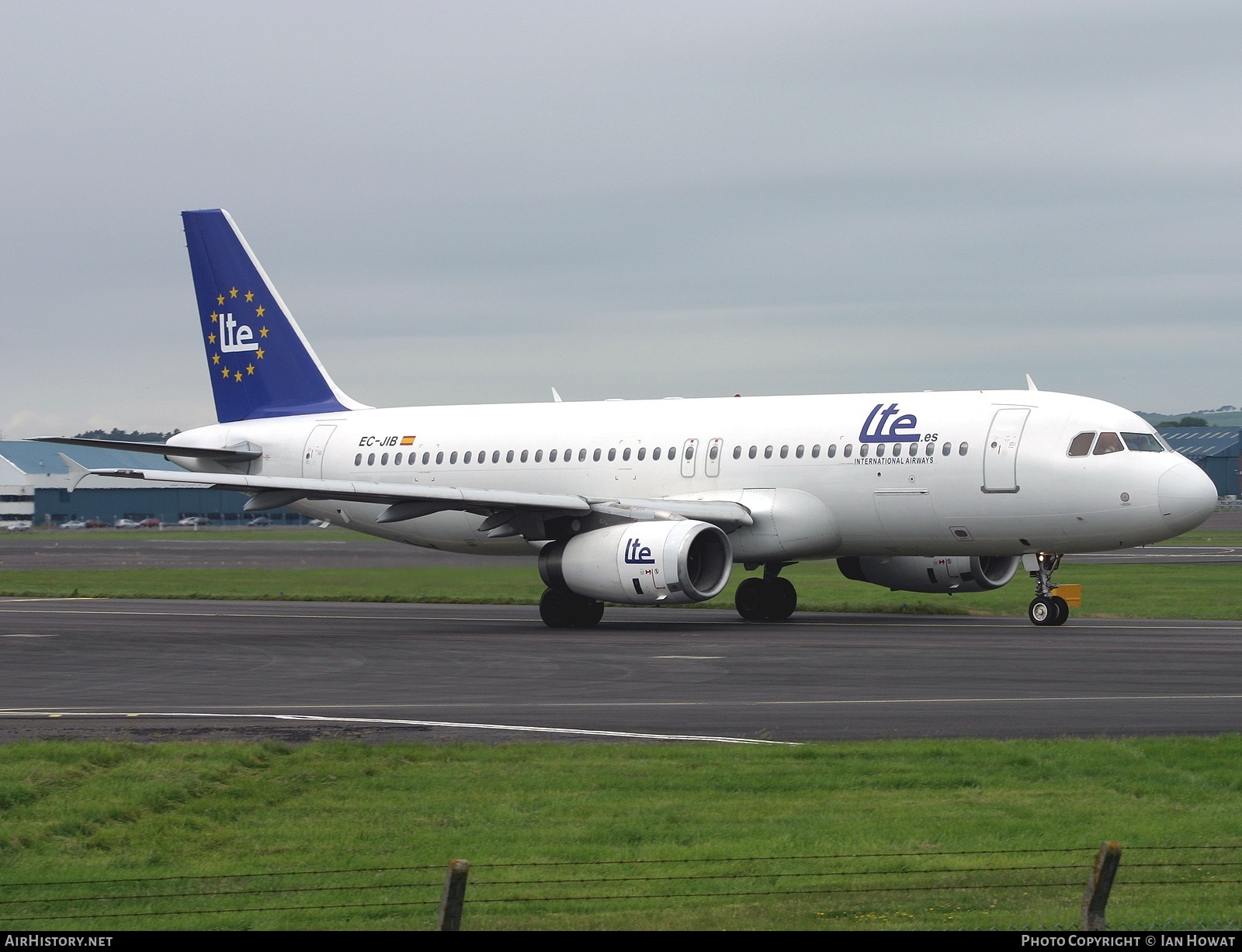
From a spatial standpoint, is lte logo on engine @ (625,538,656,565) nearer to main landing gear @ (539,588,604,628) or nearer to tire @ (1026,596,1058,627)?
main landing gear @ (539,588,604,628)

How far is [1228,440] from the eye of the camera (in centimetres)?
15375

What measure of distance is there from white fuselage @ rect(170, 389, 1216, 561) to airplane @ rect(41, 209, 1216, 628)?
1.7 inches

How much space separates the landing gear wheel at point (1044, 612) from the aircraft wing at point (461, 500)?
6071 millimetres

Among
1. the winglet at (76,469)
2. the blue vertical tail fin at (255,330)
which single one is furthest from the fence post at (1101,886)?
the blue vertical tail fin at (255,330)

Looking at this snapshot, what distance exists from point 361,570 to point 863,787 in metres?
29.2

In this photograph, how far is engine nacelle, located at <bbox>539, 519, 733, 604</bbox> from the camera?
31266 mm

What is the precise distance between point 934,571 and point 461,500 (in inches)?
426

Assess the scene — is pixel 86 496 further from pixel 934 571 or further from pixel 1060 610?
pixel 1060 610

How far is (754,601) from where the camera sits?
36094 mm

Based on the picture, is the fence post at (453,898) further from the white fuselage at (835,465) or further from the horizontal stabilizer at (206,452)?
the horizontal stabilizer at (206,452)

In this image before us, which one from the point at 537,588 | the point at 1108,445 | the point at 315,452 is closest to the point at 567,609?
the point at 537,588

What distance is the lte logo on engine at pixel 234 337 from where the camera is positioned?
144 feet

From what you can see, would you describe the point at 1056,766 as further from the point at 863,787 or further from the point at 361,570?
the point at 361,570

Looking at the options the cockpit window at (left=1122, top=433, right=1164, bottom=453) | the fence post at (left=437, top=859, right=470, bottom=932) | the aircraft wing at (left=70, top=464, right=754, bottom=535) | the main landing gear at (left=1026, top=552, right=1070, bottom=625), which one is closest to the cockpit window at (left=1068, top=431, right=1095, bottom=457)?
the cockpit window at (left=1122, top=433, right=1164, bottom=453)
